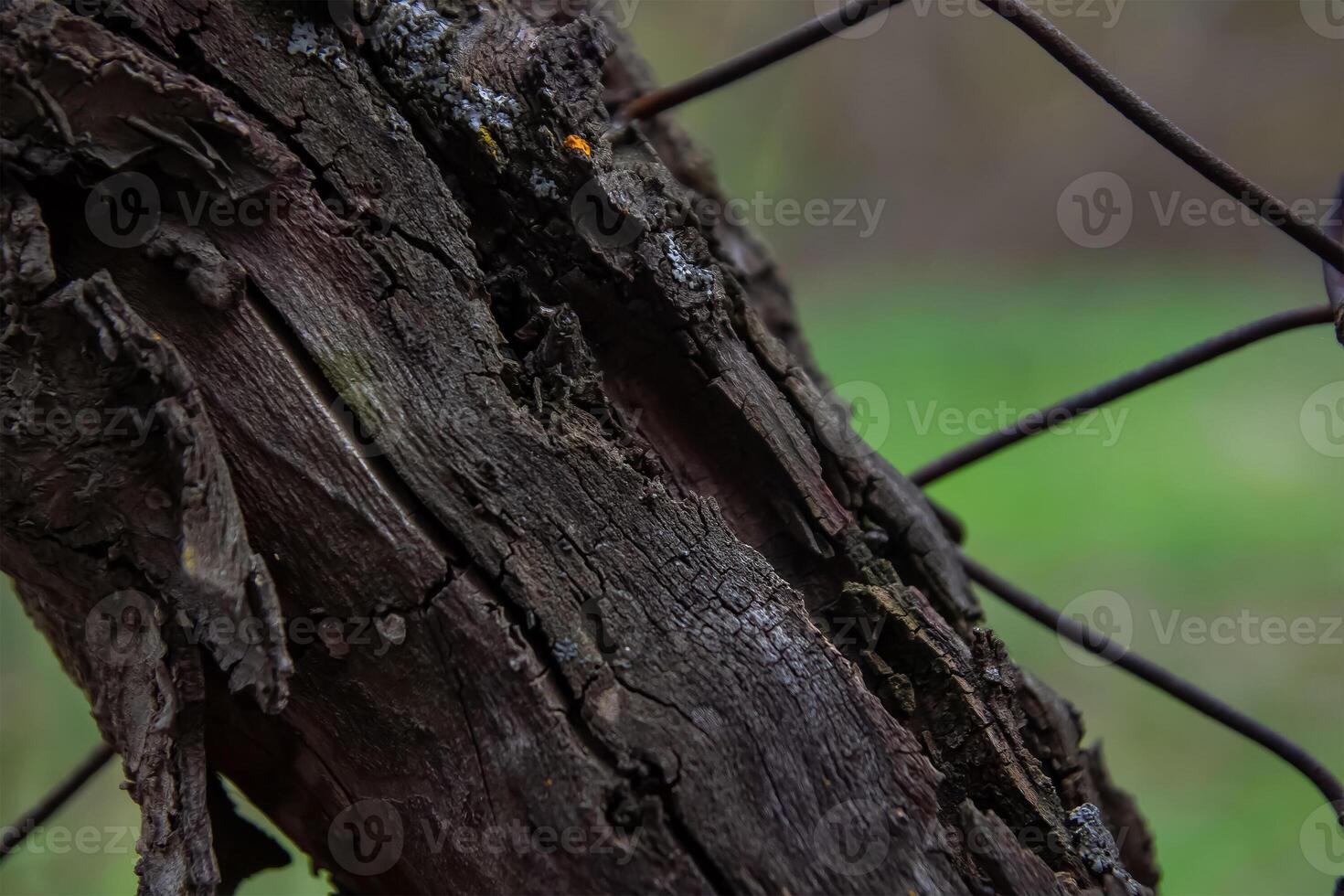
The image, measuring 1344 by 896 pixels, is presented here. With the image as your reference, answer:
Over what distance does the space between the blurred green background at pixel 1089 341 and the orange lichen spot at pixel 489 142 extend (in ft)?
2.74

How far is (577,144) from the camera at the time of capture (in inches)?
24.1

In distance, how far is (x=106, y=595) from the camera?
0.57 metres

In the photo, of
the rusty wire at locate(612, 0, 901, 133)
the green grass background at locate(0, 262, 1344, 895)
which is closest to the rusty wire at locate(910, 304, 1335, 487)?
the rusty wire at locate(612, 0, 901, 133)

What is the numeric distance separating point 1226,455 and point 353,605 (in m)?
2.31

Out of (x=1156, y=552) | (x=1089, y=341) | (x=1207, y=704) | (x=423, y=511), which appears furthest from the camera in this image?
(x=1089, y=341)

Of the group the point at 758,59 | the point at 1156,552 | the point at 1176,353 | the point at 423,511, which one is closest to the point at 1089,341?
the point at 1156,552

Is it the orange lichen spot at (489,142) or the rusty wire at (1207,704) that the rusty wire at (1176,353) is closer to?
the rusty wire at (1207,704)

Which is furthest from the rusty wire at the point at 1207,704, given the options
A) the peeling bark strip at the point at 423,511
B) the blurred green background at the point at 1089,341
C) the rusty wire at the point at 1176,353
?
the blurred green background at the point at 1089,341

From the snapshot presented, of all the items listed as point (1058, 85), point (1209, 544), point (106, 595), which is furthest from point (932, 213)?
point (106, 595)

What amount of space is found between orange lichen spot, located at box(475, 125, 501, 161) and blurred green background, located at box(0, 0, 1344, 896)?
32.8 inches

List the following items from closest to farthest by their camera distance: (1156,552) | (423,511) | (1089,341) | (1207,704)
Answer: (423,511) → (1207,704) → (1156,552) → (1089,341)

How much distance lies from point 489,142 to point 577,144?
6cm

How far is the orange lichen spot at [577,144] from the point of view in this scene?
0.61 meters

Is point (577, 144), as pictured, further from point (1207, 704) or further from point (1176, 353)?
point (1207, 704)
